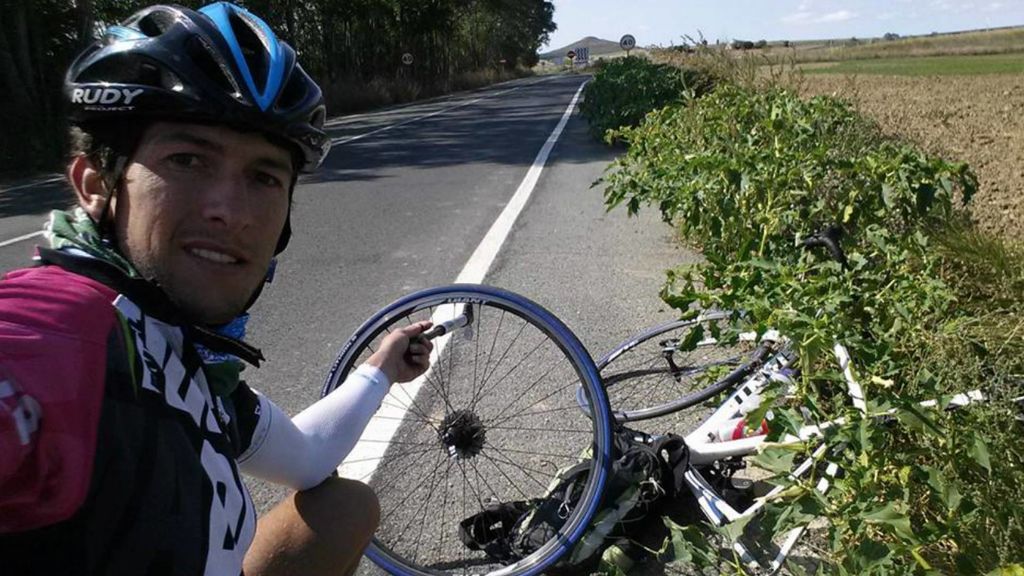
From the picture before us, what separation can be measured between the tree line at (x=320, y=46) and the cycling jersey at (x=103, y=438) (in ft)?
4.59

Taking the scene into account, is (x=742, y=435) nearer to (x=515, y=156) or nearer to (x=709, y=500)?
(x=709, y=500)

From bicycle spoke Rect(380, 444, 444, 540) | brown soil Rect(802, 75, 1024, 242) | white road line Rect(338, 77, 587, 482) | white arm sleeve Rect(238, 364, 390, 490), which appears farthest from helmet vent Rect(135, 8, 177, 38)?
brown soil Rect(802, 75, 1024, 242)

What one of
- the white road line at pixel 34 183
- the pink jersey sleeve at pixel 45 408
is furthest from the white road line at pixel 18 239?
the pink jersey sleeve at pixel 45 408

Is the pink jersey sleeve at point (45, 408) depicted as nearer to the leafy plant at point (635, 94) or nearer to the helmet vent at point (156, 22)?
the helmet vent at point (156, 22)

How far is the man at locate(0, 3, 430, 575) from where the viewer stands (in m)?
1.01

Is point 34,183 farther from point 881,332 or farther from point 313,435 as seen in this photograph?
point 881,332

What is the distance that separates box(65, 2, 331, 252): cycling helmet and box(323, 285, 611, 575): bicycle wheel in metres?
1.24

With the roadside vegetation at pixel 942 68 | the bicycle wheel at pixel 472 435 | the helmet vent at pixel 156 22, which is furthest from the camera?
the roadside vegetation at pixel 942 68

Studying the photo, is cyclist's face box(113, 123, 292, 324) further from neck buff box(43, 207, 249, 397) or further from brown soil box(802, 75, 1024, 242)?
brown soil box(802, 75, 1024, 242)

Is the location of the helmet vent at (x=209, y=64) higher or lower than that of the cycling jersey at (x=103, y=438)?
higher

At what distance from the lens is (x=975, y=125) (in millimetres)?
10555

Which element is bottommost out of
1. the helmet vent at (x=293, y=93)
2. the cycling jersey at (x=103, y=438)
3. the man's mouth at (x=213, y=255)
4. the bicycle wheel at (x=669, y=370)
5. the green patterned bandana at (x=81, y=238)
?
the bicycle wheel at (x=669, y=370)

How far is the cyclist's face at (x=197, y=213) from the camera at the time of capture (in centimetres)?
147

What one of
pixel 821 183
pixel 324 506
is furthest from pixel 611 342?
pixel 324 506
